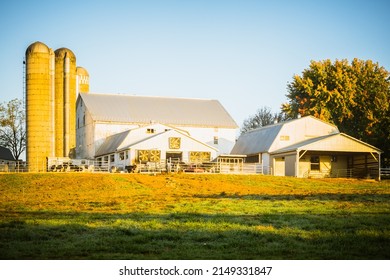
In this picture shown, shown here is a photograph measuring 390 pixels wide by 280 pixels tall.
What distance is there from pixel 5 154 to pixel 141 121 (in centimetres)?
2172

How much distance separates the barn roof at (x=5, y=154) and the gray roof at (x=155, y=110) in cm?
1538

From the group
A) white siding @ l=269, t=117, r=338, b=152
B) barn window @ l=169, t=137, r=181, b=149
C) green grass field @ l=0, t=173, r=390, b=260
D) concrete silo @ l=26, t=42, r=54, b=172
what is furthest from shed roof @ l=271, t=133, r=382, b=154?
concrete silo @ l=26, t=42, r=54, b=172

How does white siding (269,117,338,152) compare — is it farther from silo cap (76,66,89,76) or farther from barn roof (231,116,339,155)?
silo cap (76,66,89,76)

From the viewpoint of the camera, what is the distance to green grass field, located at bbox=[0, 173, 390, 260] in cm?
1434

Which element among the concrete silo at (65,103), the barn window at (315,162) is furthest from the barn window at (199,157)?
the concrete silo at (65,103)

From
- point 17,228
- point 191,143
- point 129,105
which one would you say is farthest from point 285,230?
point 129,105

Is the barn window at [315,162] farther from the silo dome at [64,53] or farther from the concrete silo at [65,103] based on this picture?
the silo dome at [64,53]

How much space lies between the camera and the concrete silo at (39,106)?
59062mm

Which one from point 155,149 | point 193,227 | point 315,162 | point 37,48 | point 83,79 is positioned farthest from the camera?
point 83,79

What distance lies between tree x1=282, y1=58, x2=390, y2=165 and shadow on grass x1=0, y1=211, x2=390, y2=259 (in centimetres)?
4468

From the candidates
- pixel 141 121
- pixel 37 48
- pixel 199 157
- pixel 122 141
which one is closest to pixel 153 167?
pixel 199 157

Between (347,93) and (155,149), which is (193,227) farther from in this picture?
(347,93)

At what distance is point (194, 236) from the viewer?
16281 millimetres
